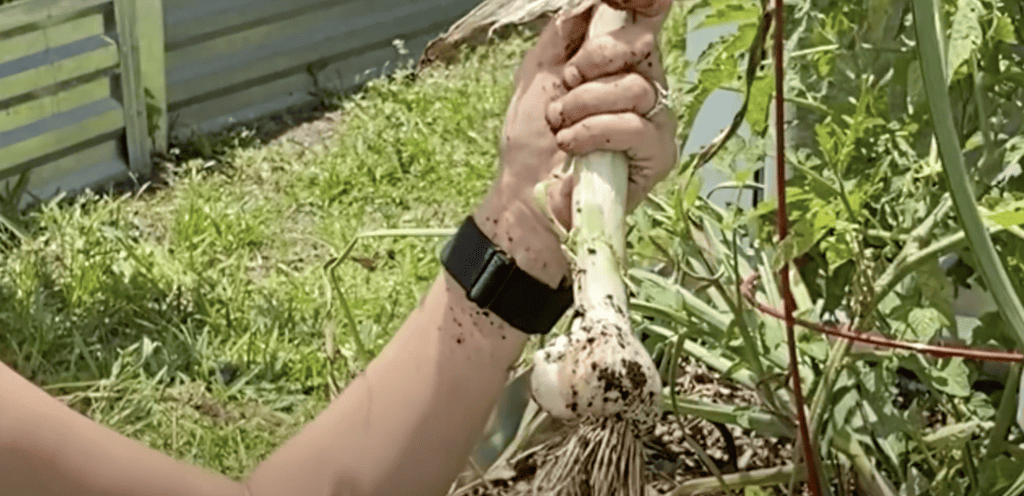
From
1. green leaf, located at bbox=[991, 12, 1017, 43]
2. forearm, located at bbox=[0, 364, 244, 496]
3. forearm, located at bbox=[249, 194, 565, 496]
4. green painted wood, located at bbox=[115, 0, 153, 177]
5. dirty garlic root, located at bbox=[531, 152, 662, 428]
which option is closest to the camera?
dirty garlic root, located at bbox=[531, 152, 662, 428]

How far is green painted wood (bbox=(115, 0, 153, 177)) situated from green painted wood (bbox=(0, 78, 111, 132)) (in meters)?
0.05

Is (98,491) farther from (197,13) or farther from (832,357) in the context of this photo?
(197,13)

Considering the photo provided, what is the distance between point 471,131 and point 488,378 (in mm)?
2608

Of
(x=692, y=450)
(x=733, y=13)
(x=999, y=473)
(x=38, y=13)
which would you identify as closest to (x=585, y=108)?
(x=733, y=13)

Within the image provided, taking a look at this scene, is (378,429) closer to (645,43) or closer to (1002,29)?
(645,43)

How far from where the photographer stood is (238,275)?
3207mm

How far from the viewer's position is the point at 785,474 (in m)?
2.01

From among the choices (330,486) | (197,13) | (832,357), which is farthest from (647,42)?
(197,13)

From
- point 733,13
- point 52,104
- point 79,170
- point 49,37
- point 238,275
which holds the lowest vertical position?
point 733,13

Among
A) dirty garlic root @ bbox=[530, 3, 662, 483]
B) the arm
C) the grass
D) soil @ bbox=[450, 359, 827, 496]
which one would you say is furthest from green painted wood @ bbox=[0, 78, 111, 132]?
dirty garlic root @ bbox=[530, 3, 662, 483]

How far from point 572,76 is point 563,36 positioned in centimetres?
5

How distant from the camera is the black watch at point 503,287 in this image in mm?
1363

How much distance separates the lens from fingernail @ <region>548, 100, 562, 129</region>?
120cm

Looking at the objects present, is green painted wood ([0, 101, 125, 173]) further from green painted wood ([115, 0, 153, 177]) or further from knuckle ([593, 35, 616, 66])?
knuckle ([593, 35, 616, 66])
